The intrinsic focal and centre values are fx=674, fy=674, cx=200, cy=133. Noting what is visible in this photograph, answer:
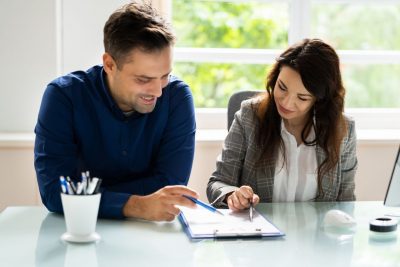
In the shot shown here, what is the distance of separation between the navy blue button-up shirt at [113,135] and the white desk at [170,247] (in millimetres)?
263

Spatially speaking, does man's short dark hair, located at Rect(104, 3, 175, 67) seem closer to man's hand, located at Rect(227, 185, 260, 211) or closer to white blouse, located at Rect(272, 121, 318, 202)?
man's hand, located at Rect(227, 185, 260, 211)

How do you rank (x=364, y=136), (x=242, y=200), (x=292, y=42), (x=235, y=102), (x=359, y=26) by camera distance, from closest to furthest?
1. (x=242, y=200)
2. (x=235, y=102)
3. (x=364, y=136)
4. (x=292, y=42)
5. (x=359, y=26)

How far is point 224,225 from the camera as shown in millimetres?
1710

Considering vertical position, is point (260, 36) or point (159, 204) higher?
point (260, 36)

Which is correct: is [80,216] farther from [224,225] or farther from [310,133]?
[310,133]

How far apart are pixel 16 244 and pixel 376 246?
0.85m

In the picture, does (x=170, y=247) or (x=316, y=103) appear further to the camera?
(x=316, y=103)

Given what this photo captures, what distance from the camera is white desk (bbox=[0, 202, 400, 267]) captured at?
144 cm

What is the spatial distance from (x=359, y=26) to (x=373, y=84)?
45 cm

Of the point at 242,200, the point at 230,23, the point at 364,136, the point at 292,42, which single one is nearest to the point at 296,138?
the point at 242,200

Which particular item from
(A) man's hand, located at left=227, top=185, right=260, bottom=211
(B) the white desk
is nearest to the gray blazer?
(A) man's hand, located at left=227, top=185, right=260, bottom=211

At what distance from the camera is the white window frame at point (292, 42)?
136 inches

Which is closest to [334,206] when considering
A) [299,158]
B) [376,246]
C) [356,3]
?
[299,158]

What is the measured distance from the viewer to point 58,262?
4.62ft
